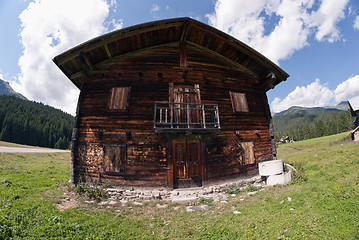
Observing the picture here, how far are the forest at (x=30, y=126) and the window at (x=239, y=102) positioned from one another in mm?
91670

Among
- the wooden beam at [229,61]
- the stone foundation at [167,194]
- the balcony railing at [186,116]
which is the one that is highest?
the wooden beam at [229,61]

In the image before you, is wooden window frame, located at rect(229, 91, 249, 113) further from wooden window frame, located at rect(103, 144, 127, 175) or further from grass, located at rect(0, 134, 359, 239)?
wooden window frame, located at rect(103, 144, 127, 175)

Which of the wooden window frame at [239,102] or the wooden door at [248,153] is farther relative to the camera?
the wooden window frame at [239,102]

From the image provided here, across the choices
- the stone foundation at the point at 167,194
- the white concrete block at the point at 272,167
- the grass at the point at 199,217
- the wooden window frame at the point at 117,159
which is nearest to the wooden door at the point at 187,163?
the stone foundation at the point at 167,194

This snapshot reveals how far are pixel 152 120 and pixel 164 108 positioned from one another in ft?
4.34

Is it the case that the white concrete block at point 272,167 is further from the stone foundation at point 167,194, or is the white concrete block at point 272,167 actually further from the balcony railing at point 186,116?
the balcony railing at point 186,116

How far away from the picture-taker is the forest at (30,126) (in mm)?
72938

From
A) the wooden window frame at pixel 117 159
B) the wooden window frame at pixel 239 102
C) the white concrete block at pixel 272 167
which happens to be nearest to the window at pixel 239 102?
the wooden window frame at pixel 239 102

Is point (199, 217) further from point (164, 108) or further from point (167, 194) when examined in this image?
point (164, 108)

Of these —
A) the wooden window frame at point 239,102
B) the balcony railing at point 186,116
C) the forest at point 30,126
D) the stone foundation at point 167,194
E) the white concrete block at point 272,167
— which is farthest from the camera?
the forest at point 30,126

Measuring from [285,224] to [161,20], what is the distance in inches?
482

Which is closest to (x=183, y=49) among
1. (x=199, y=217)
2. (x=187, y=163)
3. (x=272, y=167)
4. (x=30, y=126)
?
(x=187, y=163)

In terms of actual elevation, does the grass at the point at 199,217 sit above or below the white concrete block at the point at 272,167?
below

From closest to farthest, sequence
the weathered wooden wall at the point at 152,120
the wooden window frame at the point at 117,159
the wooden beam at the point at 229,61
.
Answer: the wooden window frame at the point at 117,159, the weathered wooden wall at the point at 152,120, the wooden beam at the point at 229,61
